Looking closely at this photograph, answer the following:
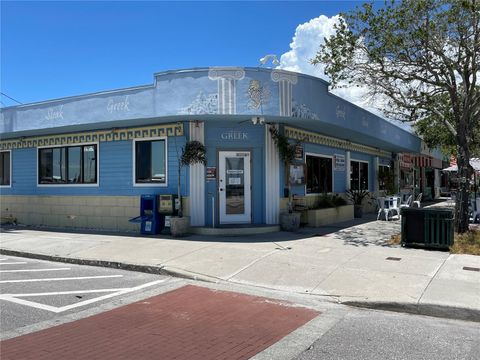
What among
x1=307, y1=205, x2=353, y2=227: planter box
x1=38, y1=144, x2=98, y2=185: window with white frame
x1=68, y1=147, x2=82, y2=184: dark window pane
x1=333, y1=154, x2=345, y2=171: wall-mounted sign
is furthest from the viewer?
x1=333, y1=154, x2=345, y2=171: wall-mounted sign

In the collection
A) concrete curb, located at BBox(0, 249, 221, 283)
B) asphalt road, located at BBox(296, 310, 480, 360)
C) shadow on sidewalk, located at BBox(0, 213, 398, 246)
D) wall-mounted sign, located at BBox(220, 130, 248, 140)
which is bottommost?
asphalt road, located at BBox(296, 310, 480, 360)

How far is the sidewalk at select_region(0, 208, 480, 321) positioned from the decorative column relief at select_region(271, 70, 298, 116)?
3.53m

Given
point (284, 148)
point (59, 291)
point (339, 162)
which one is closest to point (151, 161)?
point (284, 148)

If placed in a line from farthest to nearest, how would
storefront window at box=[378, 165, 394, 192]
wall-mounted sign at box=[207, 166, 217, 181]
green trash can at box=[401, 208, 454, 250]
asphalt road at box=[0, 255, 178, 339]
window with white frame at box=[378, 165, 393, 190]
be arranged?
window with white frame at box=[378, 165, 393, 190] → storefront window at box=[378, 165, 394, 192] → wall-mounted sign at box=[207, 166, 217, 181] → green trash can at box=[401, 208, 454, 250] → asphalt road at box=[0, 255, 178, 339]

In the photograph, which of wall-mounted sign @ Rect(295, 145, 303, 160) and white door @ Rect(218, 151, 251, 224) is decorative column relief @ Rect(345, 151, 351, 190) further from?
white door @ Rect(218, 151, 251, 224)

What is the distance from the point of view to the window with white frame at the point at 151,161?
13.7 metres

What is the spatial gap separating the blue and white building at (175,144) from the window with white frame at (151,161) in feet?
0.10

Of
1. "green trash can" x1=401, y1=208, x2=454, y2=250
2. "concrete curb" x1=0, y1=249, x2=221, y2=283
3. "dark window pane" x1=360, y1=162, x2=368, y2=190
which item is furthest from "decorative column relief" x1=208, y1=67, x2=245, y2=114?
"dark window pane" x1=360, y1=162, x2=368, y2=190

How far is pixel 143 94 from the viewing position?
12719 mm

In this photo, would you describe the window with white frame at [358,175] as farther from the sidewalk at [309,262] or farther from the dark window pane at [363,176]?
the sidewalk at [309,262]

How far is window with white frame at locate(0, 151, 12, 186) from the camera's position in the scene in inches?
711

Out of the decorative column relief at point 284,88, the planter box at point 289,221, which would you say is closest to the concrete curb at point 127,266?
the planter box at point 289,221

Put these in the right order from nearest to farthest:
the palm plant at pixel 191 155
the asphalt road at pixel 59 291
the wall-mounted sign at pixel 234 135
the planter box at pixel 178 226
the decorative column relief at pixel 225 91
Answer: the asphalt road at pixel 59 291
the decorative column relief at pixel 225 91
the planter box at pixel 178 226
the palm plant at pixel 191 155
the wall-mounted sign at pixel 234 135

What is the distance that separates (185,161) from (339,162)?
27.6 feet
